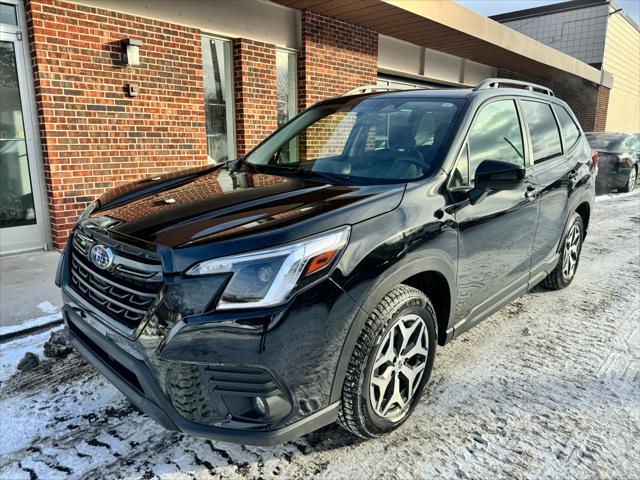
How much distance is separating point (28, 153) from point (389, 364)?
506 cm

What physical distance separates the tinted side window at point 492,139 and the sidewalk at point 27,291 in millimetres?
3277

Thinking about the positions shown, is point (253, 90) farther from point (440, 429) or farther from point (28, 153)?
point (440, 429)

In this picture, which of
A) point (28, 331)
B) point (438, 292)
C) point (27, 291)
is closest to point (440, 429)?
point (438, 292)

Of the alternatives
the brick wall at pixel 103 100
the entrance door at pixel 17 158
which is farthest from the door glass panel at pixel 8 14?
the brick wall at pixel 103 100

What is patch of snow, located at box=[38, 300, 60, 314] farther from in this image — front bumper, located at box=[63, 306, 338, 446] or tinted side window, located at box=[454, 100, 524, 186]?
tinted side window, located at box=[454, 100, 524, 186]

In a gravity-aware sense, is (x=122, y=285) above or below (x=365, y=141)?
below

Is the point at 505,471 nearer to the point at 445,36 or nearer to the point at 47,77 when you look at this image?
the point at 47,77

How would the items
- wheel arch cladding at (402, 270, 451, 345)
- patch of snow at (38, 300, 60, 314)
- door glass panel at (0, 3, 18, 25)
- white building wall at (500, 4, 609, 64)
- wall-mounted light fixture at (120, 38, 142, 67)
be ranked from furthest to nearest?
white building wall at (500, 4, 609, 64) < wall-mounted light fixture at (120, 38, 142, 67) < door glass panel at (0, 3, 18, 25) < patch of snow at (38, 300, 60, 314) < wheel arch cladding at (402, 270, 451, 345)

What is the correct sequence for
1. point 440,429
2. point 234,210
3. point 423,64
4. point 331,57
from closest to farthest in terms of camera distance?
point 234,210
point 440,429
point 331,57
point 423,64

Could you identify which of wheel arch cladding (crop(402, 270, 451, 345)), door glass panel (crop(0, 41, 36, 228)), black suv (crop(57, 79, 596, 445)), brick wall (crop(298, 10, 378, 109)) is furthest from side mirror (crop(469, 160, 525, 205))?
brick wall (crop(298, 10, 378, 109))

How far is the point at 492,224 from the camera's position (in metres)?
2.91

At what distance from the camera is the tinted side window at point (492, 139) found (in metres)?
2.77

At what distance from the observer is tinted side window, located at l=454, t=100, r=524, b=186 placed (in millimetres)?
2770

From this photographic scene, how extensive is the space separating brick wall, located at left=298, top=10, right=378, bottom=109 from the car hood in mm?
5657
